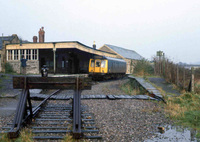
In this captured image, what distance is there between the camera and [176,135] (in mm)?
3840

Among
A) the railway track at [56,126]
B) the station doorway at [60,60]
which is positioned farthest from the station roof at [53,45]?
the railway track at [56,126]

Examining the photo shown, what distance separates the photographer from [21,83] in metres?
4.05

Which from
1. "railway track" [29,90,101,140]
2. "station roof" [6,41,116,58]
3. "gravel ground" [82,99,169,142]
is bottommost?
"gravel ground" [82,99,169,142]

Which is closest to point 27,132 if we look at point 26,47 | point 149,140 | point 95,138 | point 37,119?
point 37,119

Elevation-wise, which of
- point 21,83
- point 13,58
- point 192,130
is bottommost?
point 192,130

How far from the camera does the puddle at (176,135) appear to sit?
11.8 feet

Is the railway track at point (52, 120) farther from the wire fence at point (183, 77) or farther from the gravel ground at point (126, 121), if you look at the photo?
the wire fence at point (183, 77)

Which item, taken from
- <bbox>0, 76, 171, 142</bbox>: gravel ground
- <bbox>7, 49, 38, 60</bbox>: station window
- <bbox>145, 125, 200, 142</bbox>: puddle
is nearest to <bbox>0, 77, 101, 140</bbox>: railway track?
<bbox>0, 76, 171, 142</bbox>: gravel ground

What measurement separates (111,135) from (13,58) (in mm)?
22715

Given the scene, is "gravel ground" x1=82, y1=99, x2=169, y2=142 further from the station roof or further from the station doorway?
the station doorway

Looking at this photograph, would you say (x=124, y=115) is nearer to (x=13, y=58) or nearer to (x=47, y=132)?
(x=47, y=132)

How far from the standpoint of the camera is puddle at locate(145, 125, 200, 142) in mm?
3588

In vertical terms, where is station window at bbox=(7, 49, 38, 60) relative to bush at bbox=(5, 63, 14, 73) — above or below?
above

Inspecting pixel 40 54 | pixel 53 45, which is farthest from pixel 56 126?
pixel 40 54
